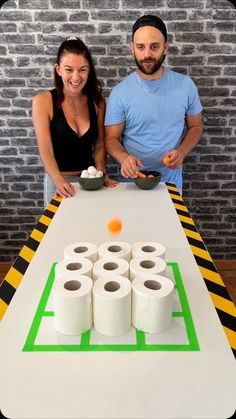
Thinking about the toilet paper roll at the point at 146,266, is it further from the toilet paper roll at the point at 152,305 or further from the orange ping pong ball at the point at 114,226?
the orange ping pong ball at the point at 114,226

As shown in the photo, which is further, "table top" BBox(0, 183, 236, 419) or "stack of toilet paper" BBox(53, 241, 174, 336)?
"stack of toilet paper" BBox(53, 241, 174, 336)

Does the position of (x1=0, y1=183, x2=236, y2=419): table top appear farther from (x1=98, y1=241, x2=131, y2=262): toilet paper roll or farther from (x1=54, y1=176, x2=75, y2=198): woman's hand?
(x1=54, y1=176, x2=75, y2=198): woman's hand

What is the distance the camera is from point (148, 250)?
1.15 m

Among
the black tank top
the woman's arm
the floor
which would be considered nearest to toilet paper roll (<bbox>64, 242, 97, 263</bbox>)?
the woman's arm

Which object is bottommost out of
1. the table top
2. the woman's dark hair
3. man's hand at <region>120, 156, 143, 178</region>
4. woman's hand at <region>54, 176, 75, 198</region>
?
the table top

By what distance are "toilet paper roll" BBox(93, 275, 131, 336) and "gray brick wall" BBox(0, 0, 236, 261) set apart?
1746 mm

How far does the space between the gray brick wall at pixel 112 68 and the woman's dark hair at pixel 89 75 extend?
0.27m

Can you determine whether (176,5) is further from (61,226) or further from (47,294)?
(47,294)

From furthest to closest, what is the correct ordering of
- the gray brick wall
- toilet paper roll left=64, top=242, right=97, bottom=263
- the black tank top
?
1. the gray brick wall
2. the black tank top
3. toilet paper roll left=64, top=242, right=97, bottom=263

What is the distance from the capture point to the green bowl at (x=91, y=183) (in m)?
1.91

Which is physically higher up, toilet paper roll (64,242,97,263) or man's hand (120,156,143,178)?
man's hand (120,156,143,178)

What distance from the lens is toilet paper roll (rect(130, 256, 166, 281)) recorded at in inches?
39.4

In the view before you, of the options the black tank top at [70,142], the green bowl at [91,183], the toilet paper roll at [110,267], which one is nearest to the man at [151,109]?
the black tank top at [70,142]

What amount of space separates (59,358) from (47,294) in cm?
26
